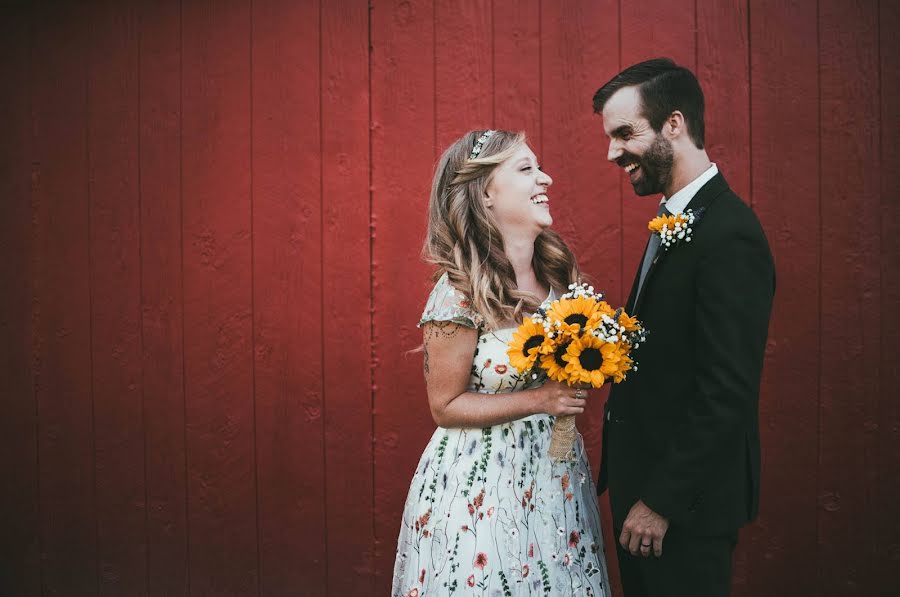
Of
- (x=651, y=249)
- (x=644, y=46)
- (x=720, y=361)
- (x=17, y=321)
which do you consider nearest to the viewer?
(x=720, y=361)

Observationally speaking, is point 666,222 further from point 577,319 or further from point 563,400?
point 563,400

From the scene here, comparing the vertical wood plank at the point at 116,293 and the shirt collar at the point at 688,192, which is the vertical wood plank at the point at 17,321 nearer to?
the vertical wood plank at the point at 116,293

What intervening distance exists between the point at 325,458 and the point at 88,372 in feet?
4.44

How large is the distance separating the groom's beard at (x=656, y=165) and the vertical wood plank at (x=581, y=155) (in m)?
1.07

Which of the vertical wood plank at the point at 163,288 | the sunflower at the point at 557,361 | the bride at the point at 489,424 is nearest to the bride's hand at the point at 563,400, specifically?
the bride at the point at 489,424

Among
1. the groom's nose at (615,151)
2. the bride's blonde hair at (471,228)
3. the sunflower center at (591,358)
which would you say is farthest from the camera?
the bride's blonde hair at (471,228)

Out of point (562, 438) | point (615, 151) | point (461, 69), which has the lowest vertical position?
point (562, 438)

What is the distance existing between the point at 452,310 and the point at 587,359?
51 centimetres

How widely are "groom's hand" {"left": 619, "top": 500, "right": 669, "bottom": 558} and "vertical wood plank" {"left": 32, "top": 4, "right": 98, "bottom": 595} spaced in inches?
116

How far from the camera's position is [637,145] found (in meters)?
2.35

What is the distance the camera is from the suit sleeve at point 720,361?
2043 millimetres

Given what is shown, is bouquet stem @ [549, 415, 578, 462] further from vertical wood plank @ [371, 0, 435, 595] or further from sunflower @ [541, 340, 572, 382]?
vertical wood plank @ [371, 0, 435, 595]

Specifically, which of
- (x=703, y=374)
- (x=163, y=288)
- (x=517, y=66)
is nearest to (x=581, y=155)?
(x=517, y=66)

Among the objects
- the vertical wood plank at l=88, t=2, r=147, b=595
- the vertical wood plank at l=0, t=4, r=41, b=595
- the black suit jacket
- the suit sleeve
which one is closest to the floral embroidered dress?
the black suit jacket
